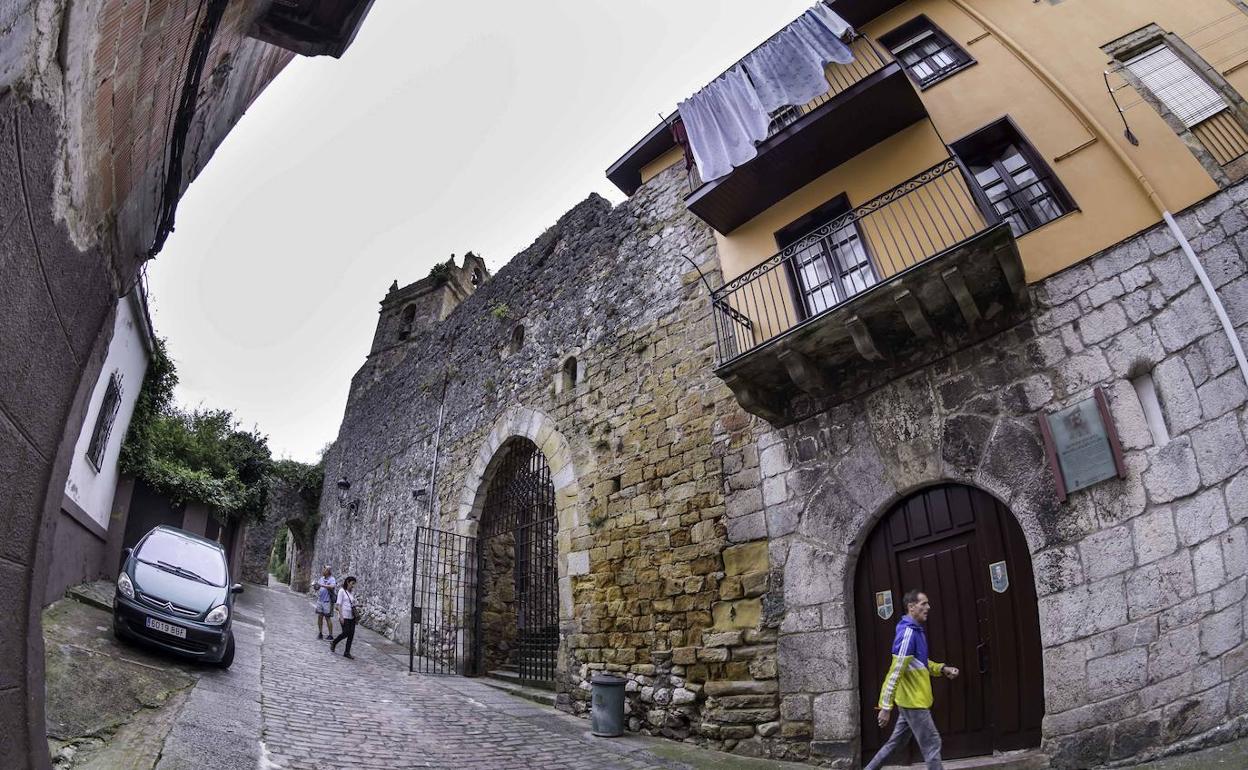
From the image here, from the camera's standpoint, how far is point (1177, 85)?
17.8 feet

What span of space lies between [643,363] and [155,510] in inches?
362

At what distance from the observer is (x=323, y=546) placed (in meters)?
19.3

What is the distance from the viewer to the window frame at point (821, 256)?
247 inches

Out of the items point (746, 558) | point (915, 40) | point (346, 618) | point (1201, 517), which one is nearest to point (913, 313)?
point (1201, 517)

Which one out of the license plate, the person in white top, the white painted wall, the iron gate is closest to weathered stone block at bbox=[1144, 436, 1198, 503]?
the license plate

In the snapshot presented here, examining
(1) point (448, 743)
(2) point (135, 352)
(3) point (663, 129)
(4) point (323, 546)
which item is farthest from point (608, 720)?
(4) point (323, 546)

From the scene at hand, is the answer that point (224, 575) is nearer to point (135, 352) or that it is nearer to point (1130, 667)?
point (135, 352)

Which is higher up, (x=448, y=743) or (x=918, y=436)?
(x=918, y=436)

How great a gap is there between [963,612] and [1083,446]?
156 centimetres

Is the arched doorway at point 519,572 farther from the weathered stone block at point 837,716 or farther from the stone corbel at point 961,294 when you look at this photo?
the stone corbel at point 961,294

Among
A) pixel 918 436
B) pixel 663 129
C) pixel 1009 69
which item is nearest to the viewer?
pixel 918 436

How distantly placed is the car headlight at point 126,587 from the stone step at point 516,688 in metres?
4.62

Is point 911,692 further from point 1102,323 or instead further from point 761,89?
point 761,89

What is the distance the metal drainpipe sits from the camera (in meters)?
4.29
